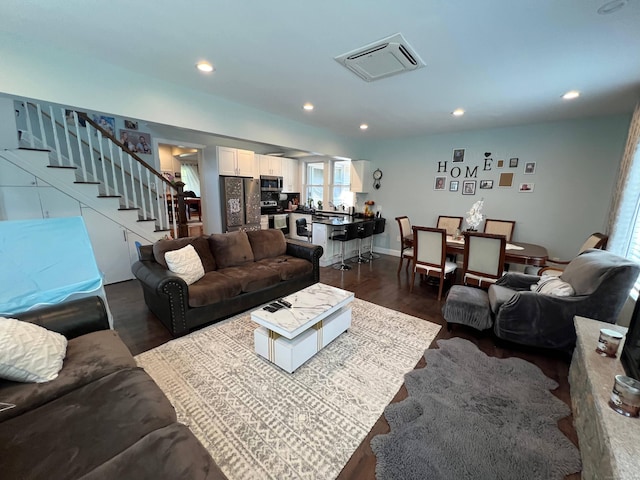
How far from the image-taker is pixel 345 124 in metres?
4.43

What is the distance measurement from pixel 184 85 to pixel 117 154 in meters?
2.42

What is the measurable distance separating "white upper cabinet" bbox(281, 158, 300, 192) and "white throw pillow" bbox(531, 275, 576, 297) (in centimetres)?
582

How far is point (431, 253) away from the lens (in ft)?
11.9

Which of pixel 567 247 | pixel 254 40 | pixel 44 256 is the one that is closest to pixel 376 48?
pixel 254 40

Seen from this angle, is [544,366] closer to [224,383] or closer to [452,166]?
[224,383]

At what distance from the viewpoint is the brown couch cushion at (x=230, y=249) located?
10.8 feet

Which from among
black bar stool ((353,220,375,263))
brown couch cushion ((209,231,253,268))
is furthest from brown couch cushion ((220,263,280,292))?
black bar stool ((353,220,375,263))

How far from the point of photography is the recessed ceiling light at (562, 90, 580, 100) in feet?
9.11

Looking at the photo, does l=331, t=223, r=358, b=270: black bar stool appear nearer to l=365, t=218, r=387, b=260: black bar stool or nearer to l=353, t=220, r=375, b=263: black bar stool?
l=353, t=220, r=375, b=263: black bar stool

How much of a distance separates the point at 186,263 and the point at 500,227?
4.91m

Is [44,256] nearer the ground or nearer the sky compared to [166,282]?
nearer the sky

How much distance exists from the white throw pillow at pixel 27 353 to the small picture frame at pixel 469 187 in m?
5.75

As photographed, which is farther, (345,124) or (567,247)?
(345,124)

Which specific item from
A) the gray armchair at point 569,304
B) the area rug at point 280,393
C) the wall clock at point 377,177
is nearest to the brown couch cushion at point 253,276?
the area rug at point 280,393
